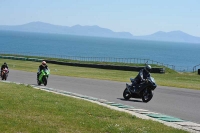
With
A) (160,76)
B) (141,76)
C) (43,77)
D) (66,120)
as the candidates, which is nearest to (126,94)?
(141,76)

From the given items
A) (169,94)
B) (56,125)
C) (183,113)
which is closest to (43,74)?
(169,94)

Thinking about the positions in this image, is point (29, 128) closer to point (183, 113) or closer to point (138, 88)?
point (183, 113)

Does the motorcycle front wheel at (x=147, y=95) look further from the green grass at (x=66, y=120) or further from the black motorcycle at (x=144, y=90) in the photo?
the green grass at (x=66, y=120)

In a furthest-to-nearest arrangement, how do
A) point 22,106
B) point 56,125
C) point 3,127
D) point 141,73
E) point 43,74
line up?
point 43,74 < point 141,73 < point 22,106 < point 56,125 < point 3,127

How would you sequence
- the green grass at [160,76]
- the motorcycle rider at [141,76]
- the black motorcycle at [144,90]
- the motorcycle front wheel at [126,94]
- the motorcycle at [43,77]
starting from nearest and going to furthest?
the black motorcycle at [144,90], the motorcycle rider at [141,76], the motorcycle front wheel at [126,94], the motorcycle at [43,77], the green grass at [160,76]

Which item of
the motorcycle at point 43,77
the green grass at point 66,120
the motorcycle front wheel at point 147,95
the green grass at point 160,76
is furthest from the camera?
the green grass at point 160,76

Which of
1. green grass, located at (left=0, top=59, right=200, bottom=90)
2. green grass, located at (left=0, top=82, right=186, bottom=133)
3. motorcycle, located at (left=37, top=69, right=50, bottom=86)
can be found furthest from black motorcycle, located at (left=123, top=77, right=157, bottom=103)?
green grass, located at (left=0, top=59, right=200, bottom=90)

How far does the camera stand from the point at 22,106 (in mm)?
12023

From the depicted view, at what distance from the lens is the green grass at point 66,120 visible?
9.12 m

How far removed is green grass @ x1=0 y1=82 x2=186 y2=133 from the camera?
9117mm

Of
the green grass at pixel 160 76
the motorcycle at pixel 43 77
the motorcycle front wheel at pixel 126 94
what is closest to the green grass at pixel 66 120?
the motorcycle front wheel at pixel 126 94

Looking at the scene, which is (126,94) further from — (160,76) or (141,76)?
(160,76)

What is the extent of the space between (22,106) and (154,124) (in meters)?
3.79

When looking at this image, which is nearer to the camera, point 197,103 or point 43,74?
point 197,103
